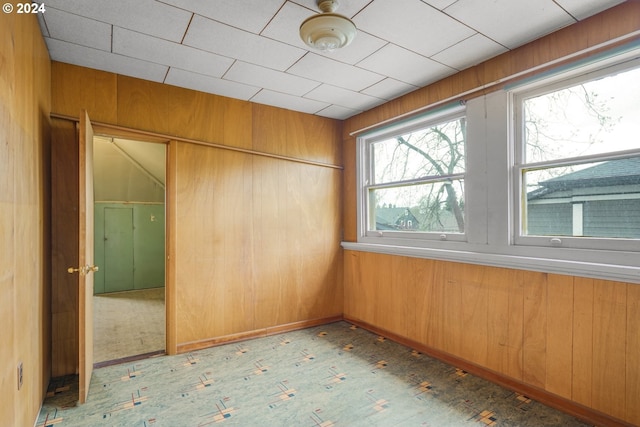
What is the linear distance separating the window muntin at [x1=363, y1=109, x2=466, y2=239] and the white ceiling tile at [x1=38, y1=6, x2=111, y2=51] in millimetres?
2667

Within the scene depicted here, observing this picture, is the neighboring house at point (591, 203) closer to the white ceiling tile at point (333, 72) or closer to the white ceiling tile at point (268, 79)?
the white ceiling tile at point (333, 72)

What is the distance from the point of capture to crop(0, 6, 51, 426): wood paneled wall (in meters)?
1.49

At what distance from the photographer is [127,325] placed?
396cm

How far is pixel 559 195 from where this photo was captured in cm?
234

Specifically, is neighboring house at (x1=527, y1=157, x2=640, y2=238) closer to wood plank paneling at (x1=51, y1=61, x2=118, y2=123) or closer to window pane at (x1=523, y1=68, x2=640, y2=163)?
window pane at (x1=523, y1=68, x2=640, y2=163)

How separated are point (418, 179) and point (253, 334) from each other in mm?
2382

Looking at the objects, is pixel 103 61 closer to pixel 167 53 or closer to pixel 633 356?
pixel 167 53

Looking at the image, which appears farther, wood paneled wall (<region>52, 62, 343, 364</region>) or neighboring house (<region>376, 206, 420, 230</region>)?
neighboring house (<region>376, 206, 420, 230</region>)

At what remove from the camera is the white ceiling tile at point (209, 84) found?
2914 millimetres

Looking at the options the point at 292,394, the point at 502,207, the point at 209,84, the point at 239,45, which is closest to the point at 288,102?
the point at 209,84

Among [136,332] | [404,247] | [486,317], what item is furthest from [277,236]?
[486,317]

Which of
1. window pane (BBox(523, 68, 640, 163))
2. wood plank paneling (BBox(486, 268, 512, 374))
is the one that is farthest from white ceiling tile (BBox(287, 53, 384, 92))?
wood plank paneling (BBox(486, 268, 512, 374))

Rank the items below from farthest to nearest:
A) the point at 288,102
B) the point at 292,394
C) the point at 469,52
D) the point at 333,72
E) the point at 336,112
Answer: the point at 336,112 < the point at 288,102 < the point at 333,72 < the point at 469,52 < the point at 292,394

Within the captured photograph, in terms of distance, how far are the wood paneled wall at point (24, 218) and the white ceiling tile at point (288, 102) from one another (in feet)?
5.72
